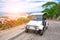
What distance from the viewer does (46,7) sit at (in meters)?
77.2

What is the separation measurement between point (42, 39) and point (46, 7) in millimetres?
65438

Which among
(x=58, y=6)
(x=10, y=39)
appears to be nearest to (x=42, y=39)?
(x=10, y=39)

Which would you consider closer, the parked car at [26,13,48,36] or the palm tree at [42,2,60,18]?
the parked car at [26,13,48,36]

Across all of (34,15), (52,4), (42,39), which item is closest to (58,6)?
(52,4)

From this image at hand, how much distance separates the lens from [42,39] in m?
12.6

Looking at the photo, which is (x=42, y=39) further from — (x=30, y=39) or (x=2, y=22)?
(x=2, y=22)

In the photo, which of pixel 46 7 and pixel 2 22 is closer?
pixel 2 22

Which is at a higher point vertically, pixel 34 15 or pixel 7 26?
pixel 34 15

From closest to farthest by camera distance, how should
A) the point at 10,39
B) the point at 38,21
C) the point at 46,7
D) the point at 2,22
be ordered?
the point at 10,39, the point at 38,21, the point at 2,22, the point at 46,7

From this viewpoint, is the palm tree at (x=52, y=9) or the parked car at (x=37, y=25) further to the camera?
the palm tree at (x=52, y=9)

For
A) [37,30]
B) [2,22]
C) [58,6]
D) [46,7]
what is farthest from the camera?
[46,7]

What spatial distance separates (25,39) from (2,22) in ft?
20.1

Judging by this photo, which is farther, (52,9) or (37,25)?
(52,9)

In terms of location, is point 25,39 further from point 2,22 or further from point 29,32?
point 2,22
